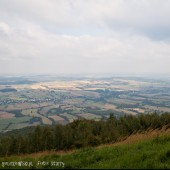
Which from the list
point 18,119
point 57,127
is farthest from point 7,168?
point 18,119

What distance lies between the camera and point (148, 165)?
8883 mm

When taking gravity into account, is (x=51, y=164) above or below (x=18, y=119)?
above

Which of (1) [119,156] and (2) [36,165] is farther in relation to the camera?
(1) [119,156]

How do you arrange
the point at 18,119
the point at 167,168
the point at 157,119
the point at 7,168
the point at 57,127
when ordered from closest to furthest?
the point at 167,168, the point at 7,168, the point at 157,119, the point at 57,127, the point at 18,119

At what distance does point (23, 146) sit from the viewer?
4384 centimetres

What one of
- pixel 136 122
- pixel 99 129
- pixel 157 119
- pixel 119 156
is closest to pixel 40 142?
pixel 99 129

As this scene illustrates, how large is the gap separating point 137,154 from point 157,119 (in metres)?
32.1

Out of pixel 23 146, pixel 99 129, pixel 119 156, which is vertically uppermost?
pixel 119 156

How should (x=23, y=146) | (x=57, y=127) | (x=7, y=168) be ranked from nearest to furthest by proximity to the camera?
(x=7, y=168) → (x=23, y=146) → (x=57, y=127)

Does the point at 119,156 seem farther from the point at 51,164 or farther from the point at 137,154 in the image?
the point at 51,164

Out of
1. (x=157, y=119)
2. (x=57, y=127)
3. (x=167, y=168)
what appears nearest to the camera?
(x=167, y=168)

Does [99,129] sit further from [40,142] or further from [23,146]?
[23,146]

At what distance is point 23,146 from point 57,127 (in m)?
7.67

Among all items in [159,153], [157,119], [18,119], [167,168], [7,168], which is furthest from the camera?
[18,119]
